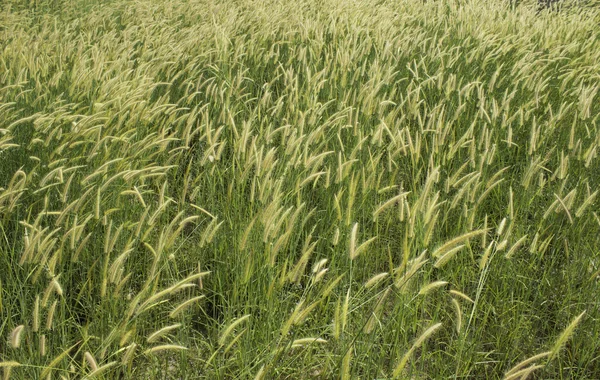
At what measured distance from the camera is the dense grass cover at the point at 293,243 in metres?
1.46

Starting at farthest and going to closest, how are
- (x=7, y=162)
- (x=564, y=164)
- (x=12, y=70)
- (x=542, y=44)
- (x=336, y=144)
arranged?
1. (x=542, y=44)
2. (x=12, y=70)
3. (x=336, y=144)
4. (x=7, y=162)
5. (x=564, y=164)

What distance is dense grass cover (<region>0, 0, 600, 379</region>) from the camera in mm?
1463

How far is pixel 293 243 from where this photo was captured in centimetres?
202

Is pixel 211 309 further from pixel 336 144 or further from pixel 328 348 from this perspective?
pixel 336 144

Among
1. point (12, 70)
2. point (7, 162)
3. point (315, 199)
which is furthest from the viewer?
point (12, 70)

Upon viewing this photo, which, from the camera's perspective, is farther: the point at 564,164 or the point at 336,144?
the point at 336,144

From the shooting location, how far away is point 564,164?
1850 millimetres

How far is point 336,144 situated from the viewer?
266 centimetres

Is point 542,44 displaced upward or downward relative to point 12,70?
downward

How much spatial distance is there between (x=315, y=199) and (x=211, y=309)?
26.1 inches

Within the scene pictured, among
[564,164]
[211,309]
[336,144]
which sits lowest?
[211,309]

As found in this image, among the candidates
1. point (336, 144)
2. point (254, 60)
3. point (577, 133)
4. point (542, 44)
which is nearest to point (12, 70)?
point (254, 60)

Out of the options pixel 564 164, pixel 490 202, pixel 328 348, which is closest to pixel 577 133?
pixel 490 202

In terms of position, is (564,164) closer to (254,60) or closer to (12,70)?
(254,60)
